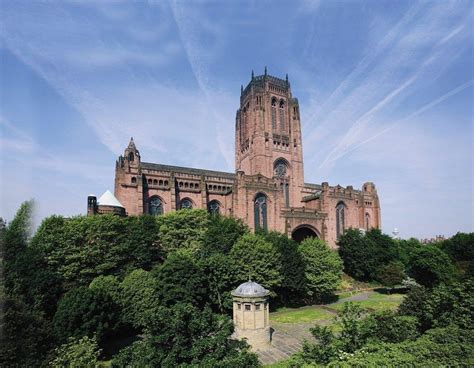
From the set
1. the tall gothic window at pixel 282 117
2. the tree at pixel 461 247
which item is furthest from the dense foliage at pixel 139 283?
the tall gothic window at pixel 282 117

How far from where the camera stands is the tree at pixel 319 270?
31.6 meters

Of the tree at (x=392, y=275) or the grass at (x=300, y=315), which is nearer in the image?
the grass at (x=300, y=315)

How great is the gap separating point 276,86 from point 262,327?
47530 millimetres

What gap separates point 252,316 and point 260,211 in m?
23.0

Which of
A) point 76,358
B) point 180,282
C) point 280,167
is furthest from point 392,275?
point 76,358

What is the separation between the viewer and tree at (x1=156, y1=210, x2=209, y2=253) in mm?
31656

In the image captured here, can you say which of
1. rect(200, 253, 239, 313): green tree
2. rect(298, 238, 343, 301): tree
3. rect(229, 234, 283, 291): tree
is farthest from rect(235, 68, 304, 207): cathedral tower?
rect(200, 253, 239, 313): green tree

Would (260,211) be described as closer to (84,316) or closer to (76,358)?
(84,316)

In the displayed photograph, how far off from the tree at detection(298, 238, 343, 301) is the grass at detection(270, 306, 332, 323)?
209 cm

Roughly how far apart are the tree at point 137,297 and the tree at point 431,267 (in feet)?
107

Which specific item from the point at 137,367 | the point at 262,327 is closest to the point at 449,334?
the point at 262,327

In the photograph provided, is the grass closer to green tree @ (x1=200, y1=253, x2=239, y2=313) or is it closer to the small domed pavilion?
green tree @ (x1=200, y1=253, x2=239, y2=313)

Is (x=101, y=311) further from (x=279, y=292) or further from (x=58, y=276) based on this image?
(x=279, y=292)

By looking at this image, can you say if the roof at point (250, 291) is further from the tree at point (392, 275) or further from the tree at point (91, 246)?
the tree at point (392, 275)
